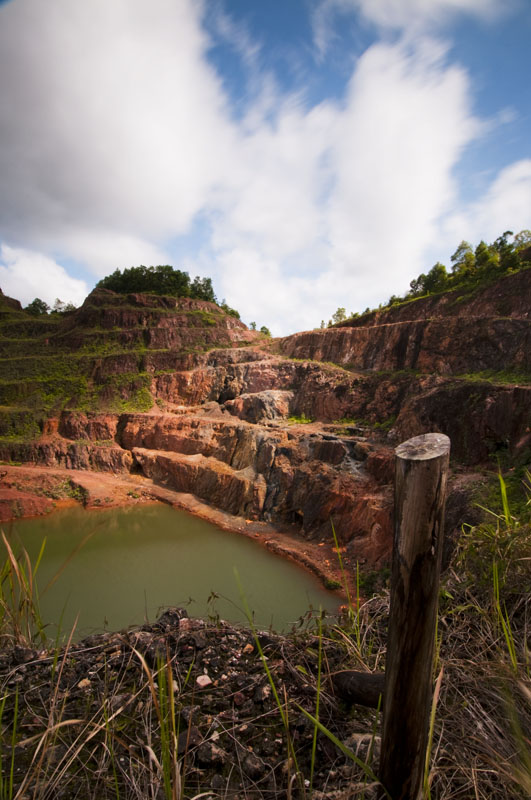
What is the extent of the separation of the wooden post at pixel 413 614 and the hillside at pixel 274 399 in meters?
6.50

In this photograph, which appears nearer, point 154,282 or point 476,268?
point 476,268

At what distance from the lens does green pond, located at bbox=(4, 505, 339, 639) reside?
7551mm

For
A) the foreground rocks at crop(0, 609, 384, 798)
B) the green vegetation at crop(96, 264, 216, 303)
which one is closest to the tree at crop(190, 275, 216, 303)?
the green vegetation at crop(96, 264, 216, 303)

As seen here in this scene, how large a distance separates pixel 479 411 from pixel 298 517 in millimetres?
6888

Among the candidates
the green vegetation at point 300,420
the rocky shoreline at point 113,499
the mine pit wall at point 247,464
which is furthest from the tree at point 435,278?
the rocky shoreline at point 113,499

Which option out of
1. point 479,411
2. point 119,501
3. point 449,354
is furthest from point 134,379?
point 479,411

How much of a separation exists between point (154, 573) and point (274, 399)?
463 inches

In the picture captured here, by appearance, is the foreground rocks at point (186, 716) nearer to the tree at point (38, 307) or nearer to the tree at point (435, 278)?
the tree at point (435, 278)

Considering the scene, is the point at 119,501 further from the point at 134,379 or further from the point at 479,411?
the point at 479,411

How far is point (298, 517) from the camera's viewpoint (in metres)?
13.1

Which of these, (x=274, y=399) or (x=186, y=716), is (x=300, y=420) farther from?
(x=186, y=716)

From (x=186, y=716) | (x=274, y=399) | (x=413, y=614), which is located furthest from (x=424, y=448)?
(x=274, y=399)

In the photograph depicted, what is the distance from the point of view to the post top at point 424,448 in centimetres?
112

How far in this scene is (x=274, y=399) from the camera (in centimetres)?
2002
